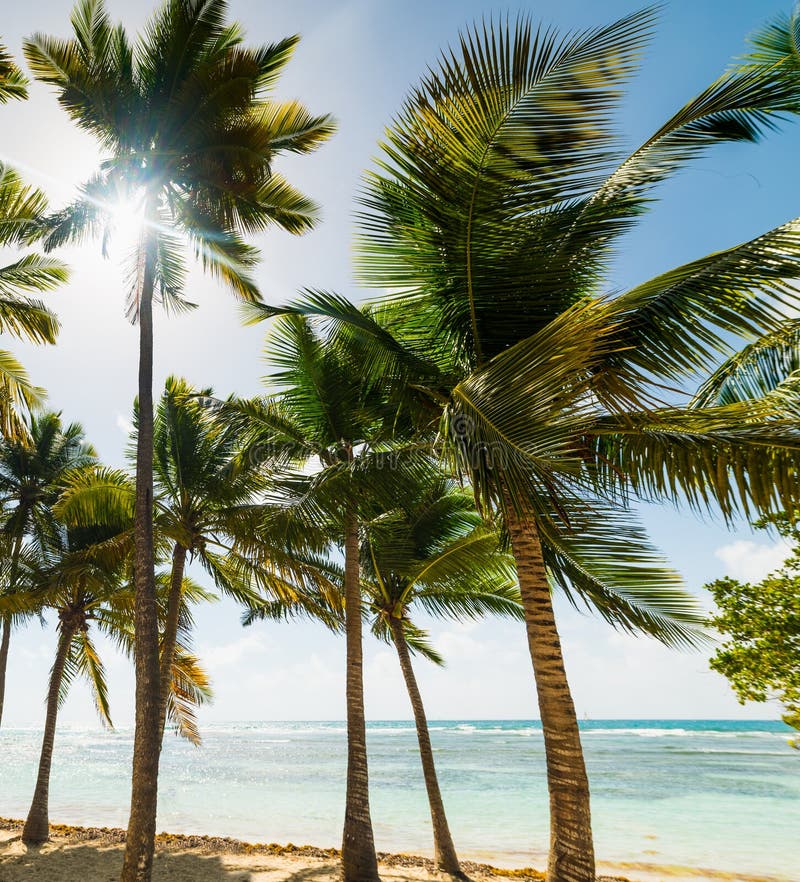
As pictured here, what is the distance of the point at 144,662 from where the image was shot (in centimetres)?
666

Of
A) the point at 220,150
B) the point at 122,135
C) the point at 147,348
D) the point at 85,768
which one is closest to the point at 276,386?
the point at 147,348

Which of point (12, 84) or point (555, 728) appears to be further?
point (12, 84)

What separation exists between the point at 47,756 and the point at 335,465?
10138 mm

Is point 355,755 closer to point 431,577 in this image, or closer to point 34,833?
point 431,577

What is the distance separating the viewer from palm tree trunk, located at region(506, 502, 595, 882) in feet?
13.6

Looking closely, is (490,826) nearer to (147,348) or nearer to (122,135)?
(147,348)

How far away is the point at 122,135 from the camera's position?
7918 millimetres

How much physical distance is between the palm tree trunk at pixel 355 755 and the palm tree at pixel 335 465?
0.01 metres

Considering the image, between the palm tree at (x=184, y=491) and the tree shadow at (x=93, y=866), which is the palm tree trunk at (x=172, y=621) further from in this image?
the tree shadow at (x=93, y=866)

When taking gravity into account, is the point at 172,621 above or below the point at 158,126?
below

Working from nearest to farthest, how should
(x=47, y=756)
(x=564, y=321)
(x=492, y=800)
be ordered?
(x=564, y=321) → (x=47, y=756) → (x=492, y=800)

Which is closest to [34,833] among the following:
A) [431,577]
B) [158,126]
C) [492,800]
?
[431,577]

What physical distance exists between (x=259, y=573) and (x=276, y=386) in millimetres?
3507

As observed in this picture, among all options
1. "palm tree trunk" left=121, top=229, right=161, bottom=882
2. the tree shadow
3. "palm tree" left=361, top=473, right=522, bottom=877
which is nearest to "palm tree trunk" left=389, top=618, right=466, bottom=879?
"palm tree" left=361, top=473, right=522, bottom=877
